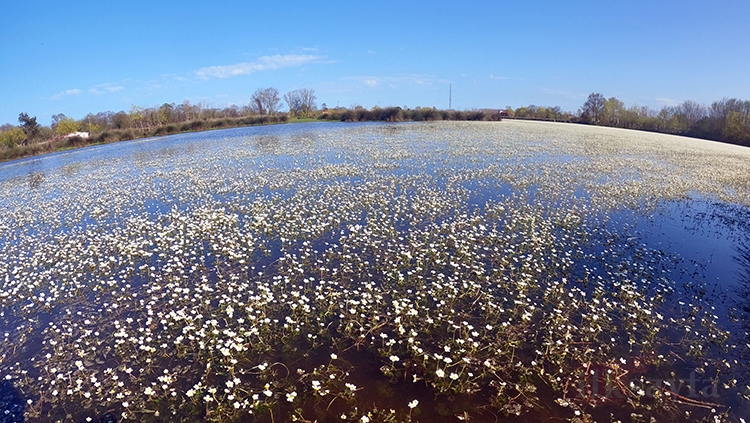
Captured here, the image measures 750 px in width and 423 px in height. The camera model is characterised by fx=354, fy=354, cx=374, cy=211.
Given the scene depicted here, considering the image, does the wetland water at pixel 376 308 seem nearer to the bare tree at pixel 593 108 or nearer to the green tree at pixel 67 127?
the green tree at pixel 67 127

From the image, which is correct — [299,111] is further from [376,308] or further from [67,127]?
[376,308]

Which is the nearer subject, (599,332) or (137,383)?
(137,383)

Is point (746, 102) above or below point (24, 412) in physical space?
above

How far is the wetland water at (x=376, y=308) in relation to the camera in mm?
6184

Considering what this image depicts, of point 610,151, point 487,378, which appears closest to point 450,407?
point 487,378

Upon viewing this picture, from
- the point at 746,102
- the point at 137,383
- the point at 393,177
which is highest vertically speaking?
the point at 746,102

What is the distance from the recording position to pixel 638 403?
600 cm

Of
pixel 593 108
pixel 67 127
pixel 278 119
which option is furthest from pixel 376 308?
pixel 593 108

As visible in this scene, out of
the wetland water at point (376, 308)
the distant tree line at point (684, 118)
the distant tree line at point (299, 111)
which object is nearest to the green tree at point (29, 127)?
the distant tree line at point (299, 111)

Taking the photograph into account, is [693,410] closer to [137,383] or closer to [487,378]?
[487,378]

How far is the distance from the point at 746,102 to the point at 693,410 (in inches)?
3704

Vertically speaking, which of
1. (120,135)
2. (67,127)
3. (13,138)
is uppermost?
(67,127)

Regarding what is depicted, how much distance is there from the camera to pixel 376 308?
8664 mm

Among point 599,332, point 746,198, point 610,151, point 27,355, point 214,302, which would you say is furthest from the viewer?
point 610,151
